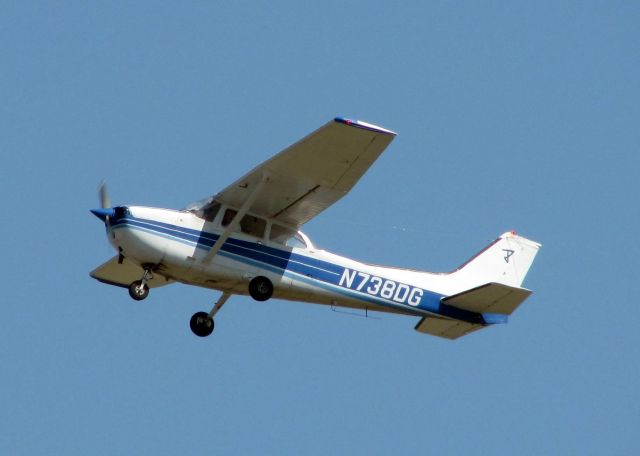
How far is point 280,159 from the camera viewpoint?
1847 centimetres

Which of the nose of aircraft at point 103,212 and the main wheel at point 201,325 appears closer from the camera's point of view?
the nose of aircraft at point 103,212

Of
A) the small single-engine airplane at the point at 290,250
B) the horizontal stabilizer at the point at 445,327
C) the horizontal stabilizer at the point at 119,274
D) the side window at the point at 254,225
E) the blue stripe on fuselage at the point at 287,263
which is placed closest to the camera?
the small single-engine airplane at the point at 290,250

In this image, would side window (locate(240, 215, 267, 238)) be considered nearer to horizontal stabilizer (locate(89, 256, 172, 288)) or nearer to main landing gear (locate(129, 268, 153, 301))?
main landing gear (locate(129, 268, 153, 301))

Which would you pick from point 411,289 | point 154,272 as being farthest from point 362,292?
point 154,272

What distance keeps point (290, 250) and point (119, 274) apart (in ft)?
12.4

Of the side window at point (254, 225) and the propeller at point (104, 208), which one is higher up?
the side window at point (254, 225)

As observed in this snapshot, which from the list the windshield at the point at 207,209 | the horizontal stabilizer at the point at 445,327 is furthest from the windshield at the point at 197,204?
the horizontal stabilizer at the point at 445,327

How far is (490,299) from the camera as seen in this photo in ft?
66.5

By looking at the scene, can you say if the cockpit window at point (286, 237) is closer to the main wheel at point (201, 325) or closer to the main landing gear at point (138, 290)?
the main wheel at point (201, 325)

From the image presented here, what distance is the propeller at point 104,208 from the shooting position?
18859 mm

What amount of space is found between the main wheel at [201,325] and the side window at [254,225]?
174 cm

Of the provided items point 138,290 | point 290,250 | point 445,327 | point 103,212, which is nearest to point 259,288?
point 290,250

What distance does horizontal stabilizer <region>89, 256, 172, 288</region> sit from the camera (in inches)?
857

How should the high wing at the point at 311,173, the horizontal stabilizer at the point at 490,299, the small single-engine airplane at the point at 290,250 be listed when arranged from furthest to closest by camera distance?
the horizontal stabilizer at the point at 490,299 < the small single-engine airplane at the point at 290,250 < the high wing at the point at 311,173
